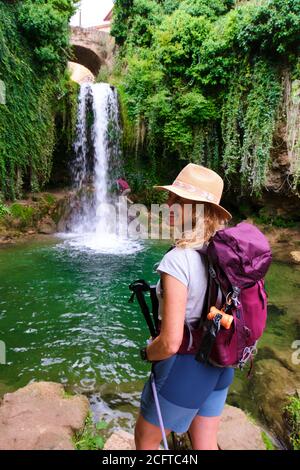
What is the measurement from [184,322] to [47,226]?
34.8ft

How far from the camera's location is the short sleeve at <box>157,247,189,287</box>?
1.45 m

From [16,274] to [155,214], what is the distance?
667 centimetres

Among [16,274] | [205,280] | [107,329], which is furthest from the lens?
[16,274]

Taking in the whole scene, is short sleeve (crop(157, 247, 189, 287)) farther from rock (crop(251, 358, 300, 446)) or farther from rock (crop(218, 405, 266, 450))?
rock (crop(251, 358, 300, 446))

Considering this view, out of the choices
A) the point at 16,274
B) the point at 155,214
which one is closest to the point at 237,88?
the point at 155,214

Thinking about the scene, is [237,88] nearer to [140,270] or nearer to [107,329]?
[140,270]

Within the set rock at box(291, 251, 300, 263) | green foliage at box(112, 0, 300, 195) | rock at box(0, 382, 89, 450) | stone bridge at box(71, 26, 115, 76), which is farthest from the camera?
stone bridge at box(71, 26, 115, 76)

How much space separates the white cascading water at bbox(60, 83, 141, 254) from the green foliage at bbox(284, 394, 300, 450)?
9.60 m

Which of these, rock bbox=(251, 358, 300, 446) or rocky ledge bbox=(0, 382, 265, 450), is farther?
rock bbox=(251, 358, 300, 446)

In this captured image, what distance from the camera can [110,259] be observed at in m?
8.61

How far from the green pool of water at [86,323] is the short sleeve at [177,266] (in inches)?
91.1

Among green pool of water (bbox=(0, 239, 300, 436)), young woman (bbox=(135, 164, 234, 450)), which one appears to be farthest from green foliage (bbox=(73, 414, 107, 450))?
young woman (bbox=(135, 164, 234, 450))

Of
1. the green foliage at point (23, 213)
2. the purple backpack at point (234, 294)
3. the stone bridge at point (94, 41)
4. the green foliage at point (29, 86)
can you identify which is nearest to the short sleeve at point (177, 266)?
the purple backpack at point (234, 294)

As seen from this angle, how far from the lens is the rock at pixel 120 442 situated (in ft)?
8.14
